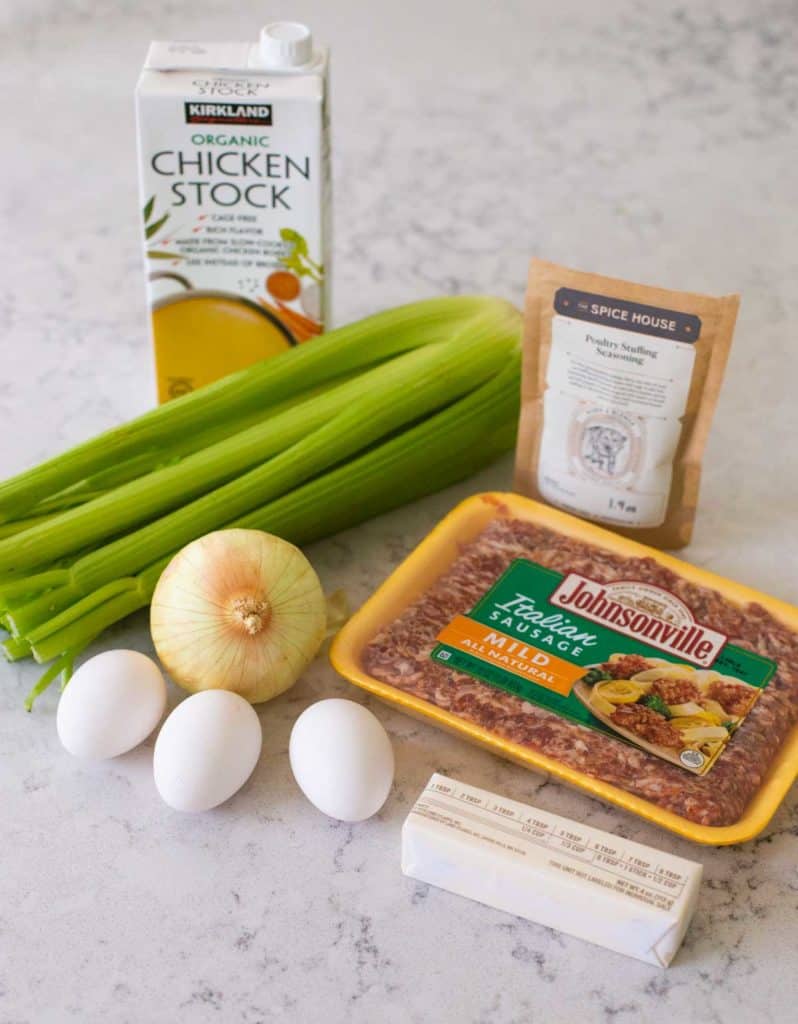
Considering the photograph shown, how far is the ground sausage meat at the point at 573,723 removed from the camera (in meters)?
1.19

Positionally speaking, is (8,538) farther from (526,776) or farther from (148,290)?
(526,776)

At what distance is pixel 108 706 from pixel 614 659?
1.60 feet

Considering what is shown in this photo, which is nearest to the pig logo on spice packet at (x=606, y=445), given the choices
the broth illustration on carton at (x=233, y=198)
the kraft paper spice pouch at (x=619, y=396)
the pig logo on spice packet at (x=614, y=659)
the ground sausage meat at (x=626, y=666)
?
the kraft paper spice pouch at (x=619, y=396)

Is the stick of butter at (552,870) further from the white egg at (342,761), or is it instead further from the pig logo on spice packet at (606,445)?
the pig logo on spice packet at (606,445)

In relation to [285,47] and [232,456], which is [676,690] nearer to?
[232,456]

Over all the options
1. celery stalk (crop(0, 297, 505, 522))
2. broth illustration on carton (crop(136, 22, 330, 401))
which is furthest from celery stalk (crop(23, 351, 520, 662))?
broth illustration on carton (crop(136, 22, 330, 401))

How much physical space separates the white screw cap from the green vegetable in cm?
77

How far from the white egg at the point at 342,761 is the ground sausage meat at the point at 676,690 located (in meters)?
0.28

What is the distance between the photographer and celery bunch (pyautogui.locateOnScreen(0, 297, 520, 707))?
1.35m

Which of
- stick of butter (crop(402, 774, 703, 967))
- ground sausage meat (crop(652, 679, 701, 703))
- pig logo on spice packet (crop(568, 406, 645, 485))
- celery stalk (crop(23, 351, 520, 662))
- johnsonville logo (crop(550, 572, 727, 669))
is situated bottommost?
stick of butter (crop(402, 774, 703, 967))

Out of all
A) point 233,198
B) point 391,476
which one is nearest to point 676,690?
point 391,476

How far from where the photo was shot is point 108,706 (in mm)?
1195

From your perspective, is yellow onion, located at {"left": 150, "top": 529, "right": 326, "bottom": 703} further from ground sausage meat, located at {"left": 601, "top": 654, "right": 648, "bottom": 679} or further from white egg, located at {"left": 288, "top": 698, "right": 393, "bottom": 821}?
ground sausage meat, located at {"left": 601, "top": 654, "right": 648, "bottom": 679}

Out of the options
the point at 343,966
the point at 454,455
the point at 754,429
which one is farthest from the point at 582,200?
the point at 343,966
